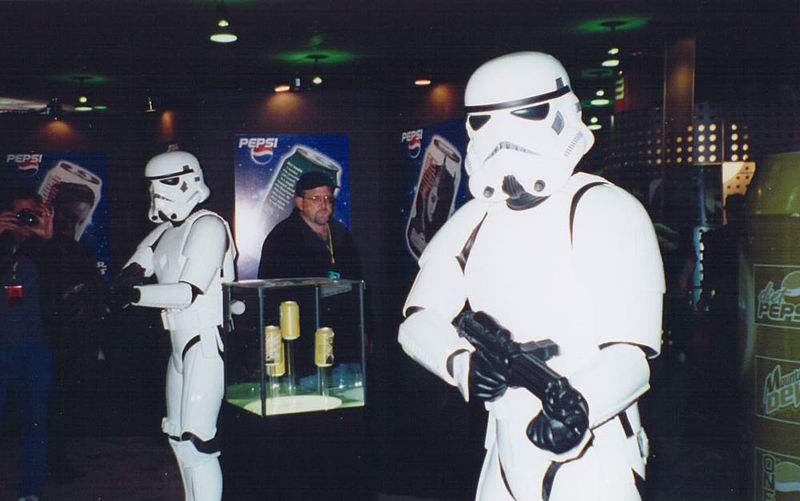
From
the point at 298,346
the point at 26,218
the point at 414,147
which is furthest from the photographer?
the point at 414,147

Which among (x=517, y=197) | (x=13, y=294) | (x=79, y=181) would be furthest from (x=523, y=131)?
(x=79, y=181)

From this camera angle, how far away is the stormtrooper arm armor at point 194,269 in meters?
3.26

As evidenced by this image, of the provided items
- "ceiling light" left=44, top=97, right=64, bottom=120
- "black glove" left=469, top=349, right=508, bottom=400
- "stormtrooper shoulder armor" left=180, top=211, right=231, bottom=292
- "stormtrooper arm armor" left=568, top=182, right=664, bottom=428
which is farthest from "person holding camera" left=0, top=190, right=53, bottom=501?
"ceiling light" left=44, top=97, right=64, bottom=120

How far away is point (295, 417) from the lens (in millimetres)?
2900

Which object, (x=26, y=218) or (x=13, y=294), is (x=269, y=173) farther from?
(x=13, y=294)

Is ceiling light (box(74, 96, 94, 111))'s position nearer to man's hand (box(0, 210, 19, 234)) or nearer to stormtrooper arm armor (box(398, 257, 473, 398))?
man's hand (box(0, 210, 19, 234))

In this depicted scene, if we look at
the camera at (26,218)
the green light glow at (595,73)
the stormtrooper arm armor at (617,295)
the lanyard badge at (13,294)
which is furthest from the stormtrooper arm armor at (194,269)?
the green light glow at (595,73)

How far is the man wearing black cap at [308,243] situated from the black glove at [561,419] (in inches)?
110

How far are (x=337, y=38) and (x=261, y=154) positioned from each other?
3.85 ft

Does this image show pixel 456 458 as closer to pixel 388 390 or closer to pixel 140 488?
pixel 388 390

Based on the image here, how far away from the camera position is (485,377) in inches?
67.9

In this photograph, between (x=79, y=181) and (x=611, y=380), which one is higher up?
(x=79, y=181)

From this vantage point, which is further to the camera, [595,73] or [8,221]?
[595,73]

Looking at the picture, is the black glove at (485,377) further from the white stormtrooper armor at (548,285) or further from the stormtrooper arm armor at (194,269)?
the stormtrooper arm armor at (194,269)
